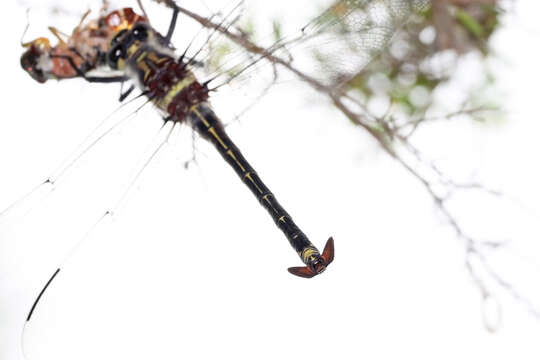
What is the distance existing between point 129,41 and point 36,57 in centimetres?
17

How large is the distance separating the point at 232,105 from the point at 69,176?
11.8 inches

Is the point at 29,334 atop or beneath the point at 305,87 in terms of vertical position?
beneath

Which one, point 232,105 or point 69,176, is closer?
point 69,176

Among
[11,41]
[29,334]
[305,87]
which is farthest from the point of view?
[11,41]

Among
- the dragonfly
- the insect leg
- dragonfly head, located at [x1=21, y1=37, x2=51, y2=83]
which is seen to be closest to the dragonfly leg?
the dragonfly

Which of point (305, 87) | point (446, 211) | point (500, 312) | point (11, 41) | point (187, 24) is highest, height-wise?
point (11, 41)

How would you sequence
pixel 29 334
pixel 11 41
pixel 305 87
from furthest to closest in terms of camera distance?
1. pixel 11 41
2. pixel 305 87
3. pixel 29 334

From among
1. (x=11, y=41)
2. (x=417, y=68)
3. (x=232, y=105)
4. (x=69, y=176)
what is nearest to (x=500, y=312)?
(x=417, y=68)

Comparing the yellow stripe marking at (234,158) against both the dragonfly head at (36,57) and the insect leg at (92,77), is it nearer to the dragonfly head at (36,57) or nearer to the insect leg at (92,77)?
the insect leg at (92,77)

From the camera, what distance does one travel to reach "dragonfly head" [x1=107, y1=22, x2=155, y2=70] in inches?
37.8

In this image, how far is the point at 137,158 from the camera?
0.87m

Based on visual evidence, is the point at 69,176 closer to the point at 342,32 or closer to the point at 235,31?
the point at 235,31

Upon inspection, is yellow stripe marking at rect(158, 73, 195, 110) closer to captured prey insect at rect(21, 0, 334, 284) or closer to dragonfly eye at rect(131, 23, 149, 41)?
captured prey insect at rect(21, 0, 334, 284)

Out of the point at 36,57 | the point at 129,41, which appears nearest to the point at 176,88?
the point at 129,41
